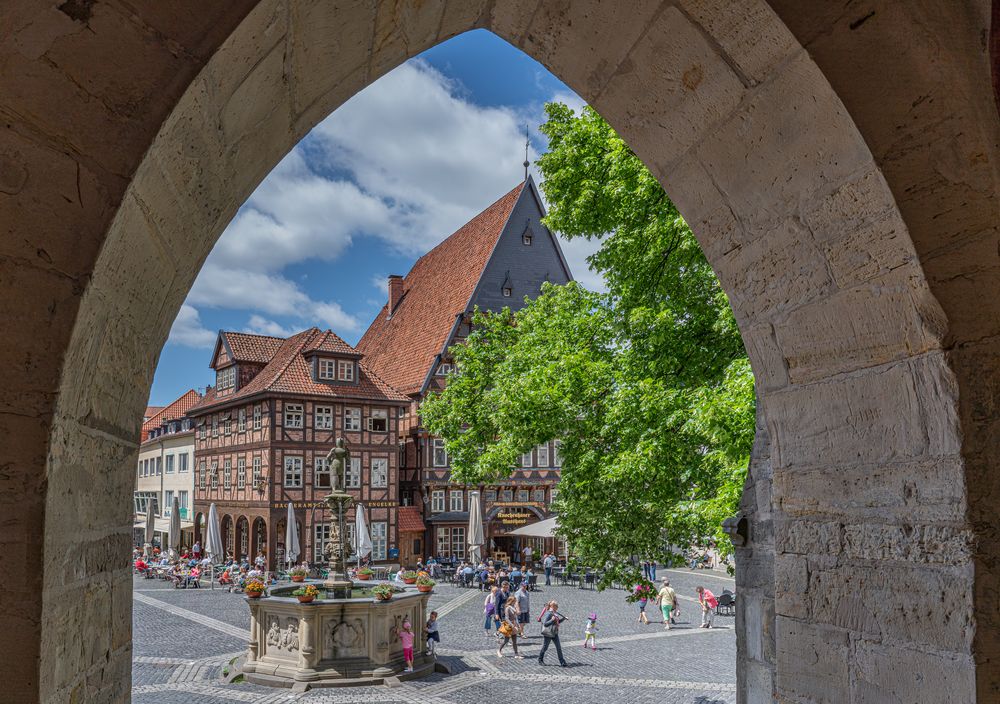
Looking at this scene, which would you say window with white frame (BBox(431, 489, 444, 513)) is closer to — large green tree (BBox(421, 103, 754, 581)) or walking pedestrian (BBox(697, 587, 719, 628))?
walking pedestrian (BBox(697, 587, 719, 628))

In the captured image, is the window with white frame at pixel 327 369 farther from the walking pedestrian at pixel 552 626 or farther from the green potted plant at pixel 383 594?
the green potted plant at pixel 383 594

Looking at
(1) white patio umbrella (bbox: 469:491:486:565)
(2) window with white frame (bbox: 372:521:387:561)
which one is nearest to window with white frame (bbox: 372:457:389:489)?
(2) window with white frame (bbox: 372:521:387:561)

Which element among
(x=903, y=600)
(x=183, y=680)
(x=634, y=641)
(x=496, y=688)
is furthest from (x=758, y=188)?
(x=634, y=641)

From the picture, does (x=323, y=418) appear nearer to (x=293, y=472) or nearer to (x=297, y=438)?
(x=297, y=438)

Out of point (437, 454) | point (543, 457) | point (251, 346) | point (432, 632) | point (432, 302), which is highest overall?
point (432, 302)

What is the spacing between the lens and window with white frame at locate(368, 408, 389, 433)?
101 feet

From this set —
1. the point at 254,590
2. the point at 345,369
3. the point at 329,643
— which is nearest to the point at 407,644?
the point at 329,643

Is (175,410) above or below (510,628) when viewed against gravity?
above

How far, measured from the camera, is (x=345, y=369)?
30391 mm

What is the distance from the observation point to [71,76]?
49.0 inches

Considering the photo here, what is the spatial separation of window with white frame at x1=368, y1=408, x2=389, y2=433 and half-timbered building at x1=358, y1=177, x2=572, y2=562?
1.20 m

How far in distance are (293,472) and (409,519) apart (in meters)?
4.82

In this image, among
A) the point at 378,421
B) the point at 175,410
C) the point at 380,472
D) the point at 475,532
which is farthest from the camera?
the point at 175,410

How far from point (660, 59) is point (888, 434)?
111 cm
